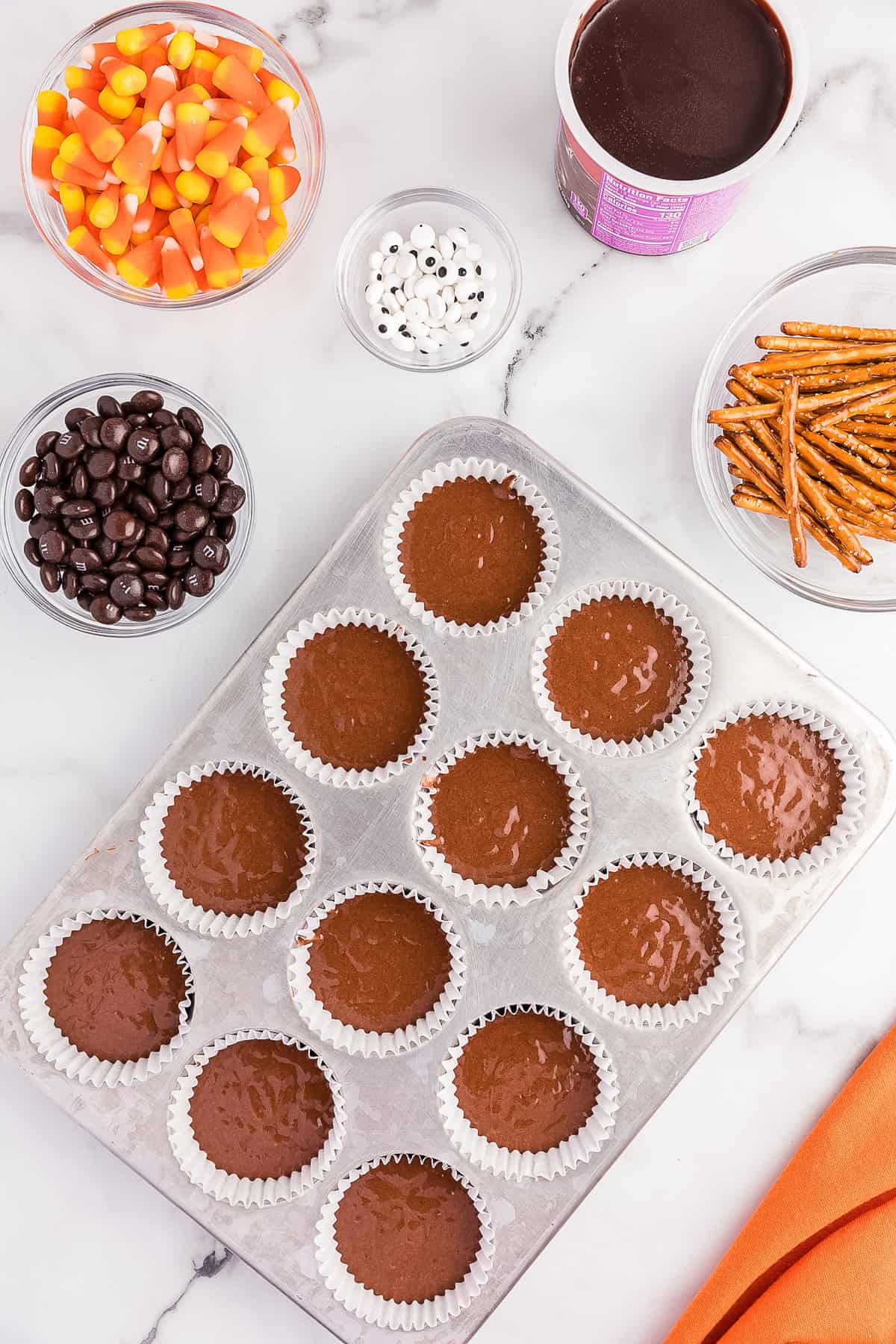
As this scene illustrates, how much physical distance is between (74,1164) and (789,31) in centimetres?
267

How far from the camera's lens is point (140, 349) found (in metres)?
2.02

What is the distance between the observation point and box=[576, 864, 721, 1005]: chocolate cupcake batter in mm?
1919

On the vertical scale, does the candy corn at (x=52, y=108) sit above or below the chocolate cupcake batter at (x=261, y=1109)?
above

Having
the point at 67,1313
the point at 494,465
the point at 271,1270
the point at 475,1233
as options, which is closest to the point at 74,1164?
the point at 67,1313

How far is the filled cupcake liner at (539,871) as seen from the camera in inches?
73.7

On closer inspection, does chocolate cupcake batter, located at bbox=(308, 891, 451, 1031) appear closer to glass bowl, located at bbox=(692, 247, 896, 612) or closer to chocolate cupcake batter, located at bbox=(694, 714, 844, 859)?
chocolate cupcake batter, located at bbox=(694, 714, 844, 859)

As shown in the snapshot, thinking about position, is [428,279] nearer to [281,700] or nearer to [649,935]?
[281,700]

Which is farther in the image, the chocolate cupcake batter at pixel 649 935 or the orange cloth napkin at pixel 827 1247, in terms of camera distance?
the orange cloth napkin at pixel 827 1247

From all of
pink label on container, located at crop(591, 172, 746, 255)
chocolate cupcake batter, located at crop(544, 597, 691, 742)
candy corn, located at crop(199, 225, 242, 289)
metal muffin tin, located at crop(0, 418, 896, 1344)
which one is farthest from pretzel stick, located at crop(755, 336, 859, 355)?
candy corn, located at crop(199, 225, 242, 289)

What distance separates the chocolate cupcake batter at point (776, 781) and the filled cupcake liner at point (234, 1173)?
0.96 meters

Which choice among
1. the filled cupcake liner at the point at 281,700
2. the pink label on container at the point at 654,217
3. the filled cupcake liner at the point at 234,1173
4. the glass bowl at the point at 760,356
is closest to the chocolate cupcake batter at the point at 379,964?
the filled cupcake liner at the point at 234,1173

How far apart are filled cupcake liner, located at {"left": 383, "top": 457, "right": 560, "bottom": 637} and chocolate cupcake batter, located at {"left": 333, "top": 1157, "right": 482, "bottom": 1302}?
1.13 m

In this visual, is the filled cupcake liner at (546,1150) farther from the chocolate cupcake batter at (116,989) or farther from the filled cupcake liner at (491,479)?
the filled cupcake liner at (491,479)

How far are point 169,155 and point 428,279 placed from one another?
0.52 metres
